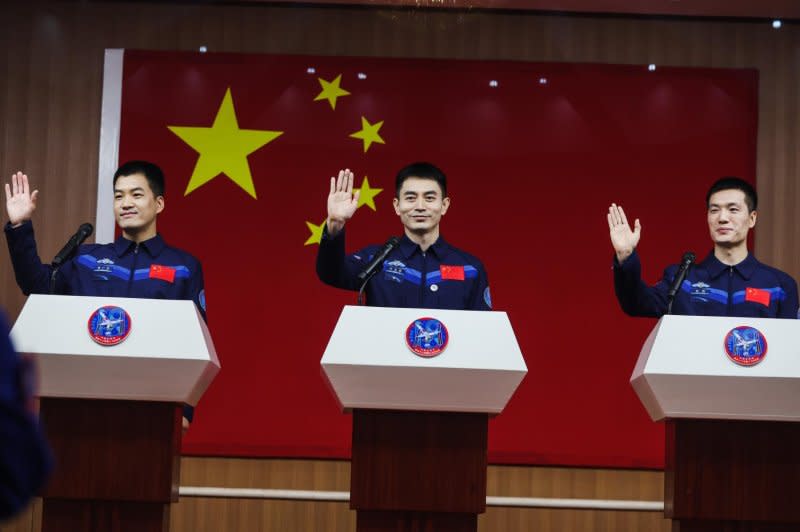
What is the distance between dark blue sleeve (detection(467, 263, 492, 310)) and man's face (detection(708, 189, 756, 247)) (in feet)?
2.56

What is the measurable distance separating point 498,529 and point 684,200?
5.48ft

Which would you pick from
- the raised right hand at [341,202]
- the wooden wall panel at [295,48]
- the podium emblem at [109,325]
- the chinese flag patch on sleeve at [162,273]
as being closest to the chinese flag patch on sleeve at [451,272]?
the raised right hand at [341,202]

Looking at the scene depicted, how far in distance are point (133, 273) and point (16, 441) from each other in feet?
8.49

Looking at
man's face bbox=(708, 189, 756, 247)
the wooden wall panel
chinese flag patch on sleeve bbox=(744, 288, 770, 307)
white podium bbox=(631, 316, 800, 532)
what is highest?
the wooden wall panel

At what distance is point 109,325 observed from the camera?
270 centimetres

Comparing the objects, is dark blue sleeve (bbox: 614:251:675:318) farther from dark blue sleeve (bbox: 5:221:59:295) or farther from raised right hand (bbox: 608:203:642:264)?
dark blue sleeve (bbox: 5:221:59:295)

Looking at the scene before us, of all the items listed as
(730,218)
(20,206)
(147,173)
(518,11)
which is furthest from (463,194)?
(20,206)

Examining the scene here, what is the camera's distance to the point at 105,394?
109 inches

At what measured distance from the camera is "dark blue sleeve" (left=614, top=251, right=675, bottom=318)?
11.1ft

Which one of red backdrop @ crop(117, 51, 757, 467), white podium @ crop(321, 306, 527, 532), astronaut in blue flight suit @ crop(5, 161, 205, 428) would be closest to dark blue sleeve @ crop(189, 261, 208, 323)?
astronaut in blue flight suit @ crop(5, 161, 205, 428)

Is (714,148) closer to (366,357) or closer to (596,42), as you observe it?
(596,42)

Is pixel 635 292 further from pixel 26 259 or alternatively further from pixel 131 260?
pixel 26 259

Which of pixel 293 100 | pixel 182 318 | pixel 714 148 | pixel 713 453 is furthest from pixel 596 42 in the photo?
pixel 182 318

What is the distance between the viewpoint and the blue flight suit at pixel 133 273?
3498mm
